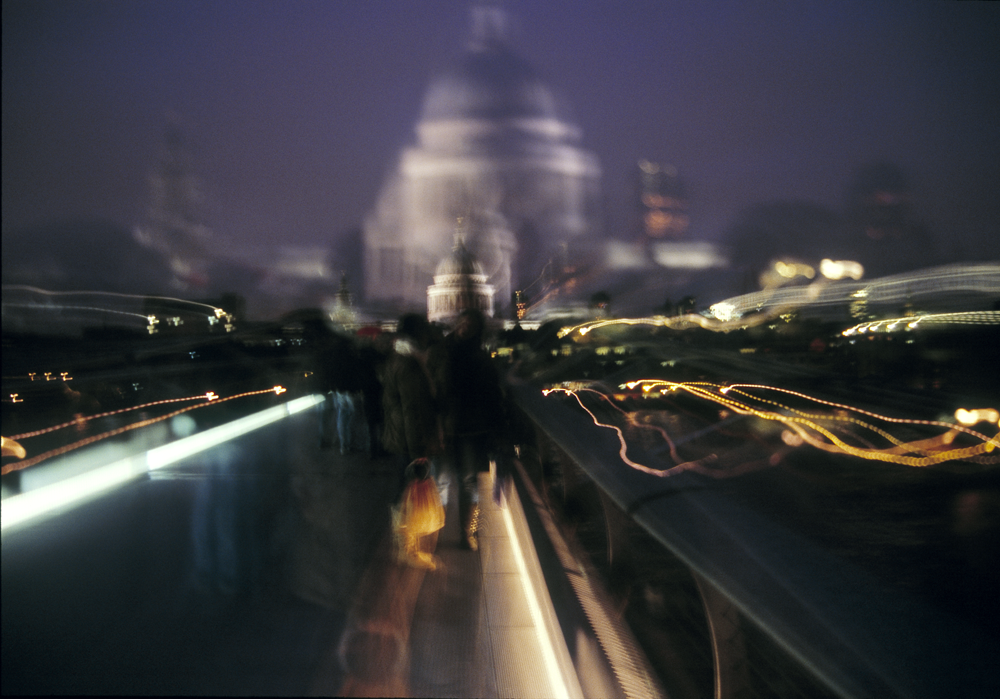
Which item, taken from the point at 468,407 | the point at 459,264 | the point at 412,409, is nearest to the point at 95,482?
the point at 412,409

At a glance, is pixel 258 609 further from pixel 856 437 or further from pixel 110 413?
pixel 110 413

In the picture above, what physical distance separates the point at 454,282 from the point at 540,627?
92.2 meters

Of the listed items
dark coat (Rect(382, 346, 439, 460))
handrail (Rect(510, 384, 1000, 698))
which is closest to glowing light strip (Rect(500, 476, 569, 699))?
dark coat (Rect(382, 346, 439, 460))

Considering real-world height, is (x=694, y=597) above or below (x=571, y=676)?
above

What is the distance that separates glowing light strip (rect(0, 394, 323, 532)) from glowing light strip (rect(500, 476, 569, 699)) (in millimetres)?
3971

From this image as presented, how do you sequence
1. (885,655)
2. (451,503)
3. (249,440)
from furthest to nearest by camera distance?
(249,440)
(451,503)
(885,655)

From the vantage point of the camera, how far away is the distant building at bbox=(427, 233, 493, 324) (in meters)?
94.0

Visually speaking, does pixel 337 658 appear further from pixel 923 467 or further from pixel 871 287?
pixel 871 287

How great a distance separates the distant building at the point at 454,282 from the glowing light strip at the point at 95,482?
8196cm

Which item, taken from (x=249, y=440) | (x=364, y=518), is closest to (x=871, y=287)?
(x=249, y=440)

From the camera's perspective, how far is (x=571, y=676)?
3.14 meters

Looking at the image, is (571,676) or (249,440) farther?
(249,440)

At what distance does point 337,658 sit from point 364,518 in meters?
2.79

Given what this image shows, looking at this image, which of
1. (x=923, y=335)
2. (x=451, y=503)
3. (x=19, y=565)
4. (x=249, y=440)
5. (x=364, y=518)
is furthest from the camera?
(x=923, y=335)
